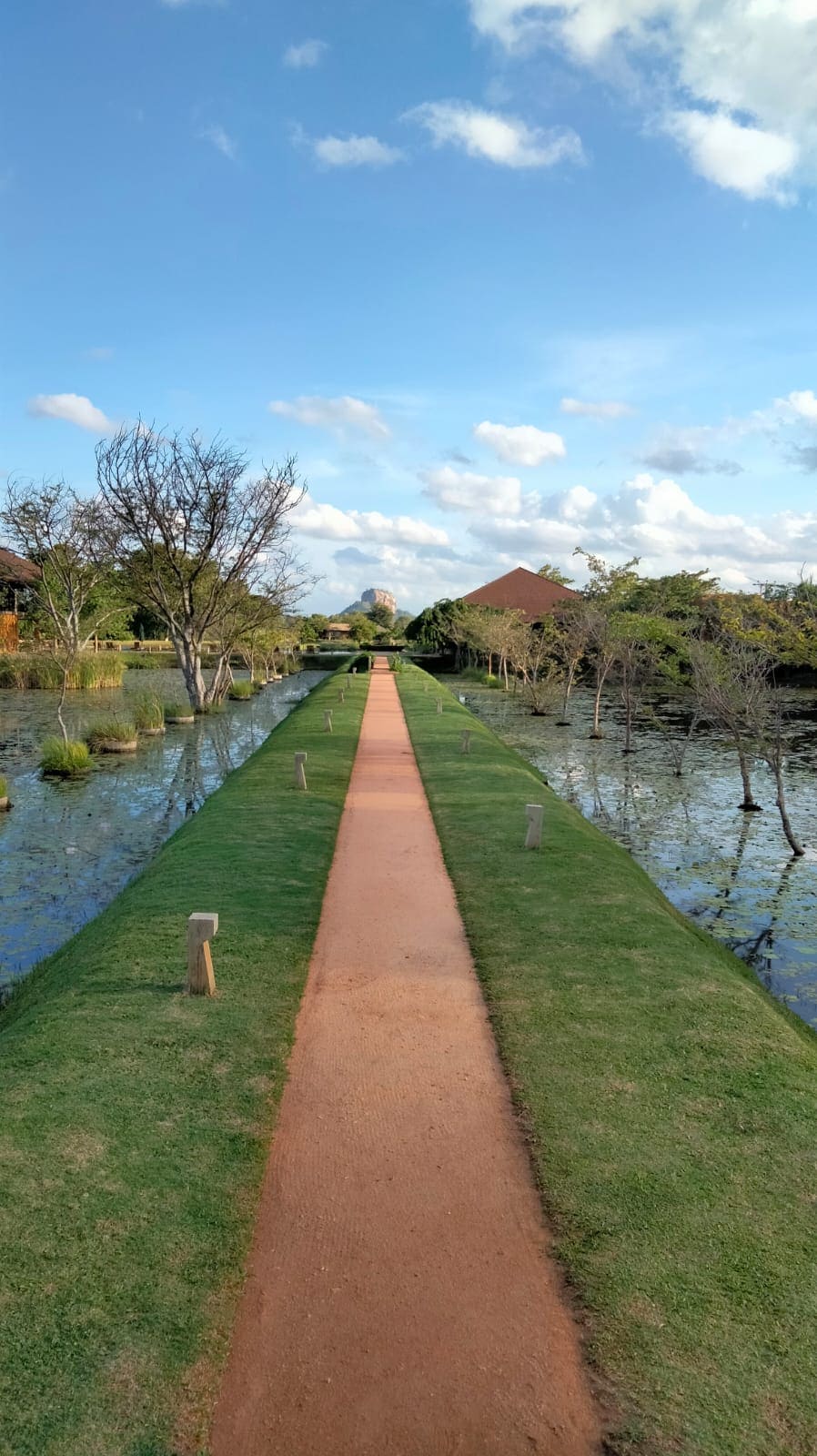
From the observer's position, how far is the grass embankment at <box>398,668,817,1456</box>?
3.12m

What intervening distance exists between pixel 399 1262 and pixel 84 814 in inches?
517

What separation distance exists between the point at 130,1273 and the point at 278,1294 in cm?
67

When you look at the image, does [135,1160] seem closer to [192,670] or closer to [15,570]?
Answer: [192,670]

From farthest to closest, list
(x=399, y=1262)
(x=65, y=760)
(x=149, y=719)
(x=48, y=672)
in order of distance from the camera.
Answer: (x=48, y=672) < (x=149, y=719) < (x=65, y=760) < (x=399, y=1262)

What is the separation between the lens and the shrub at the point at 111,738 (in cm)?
2250

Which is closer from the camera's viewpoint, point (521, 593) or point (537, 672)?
point (537, 672)

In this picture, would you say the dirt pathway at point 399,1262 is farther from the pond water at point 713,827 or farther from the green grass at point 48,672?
the green grass at point 48,672

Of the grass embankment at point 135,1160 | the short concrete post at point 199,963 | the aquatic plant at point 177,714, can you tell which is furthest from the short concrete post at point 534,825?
the aquatic plant at point 177,714

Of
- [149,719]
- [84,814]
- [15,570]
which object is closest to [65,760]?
[84,814]

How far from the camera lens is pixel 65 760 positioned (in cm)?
1888

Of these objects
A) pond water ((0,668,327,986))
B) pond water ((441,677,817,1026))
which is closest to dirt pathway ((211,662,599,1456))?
pond water ((441,677,817,1026))

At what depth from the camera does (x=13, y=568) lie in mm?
47125

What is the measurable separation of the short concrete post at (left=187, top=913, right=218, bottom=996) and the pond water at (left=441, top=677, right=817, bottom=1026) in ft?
18.2

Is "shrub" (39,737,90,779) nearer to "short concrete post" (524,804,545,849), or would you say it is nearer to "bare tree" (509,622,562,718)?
"short concrete post" (524,804,545,849)
